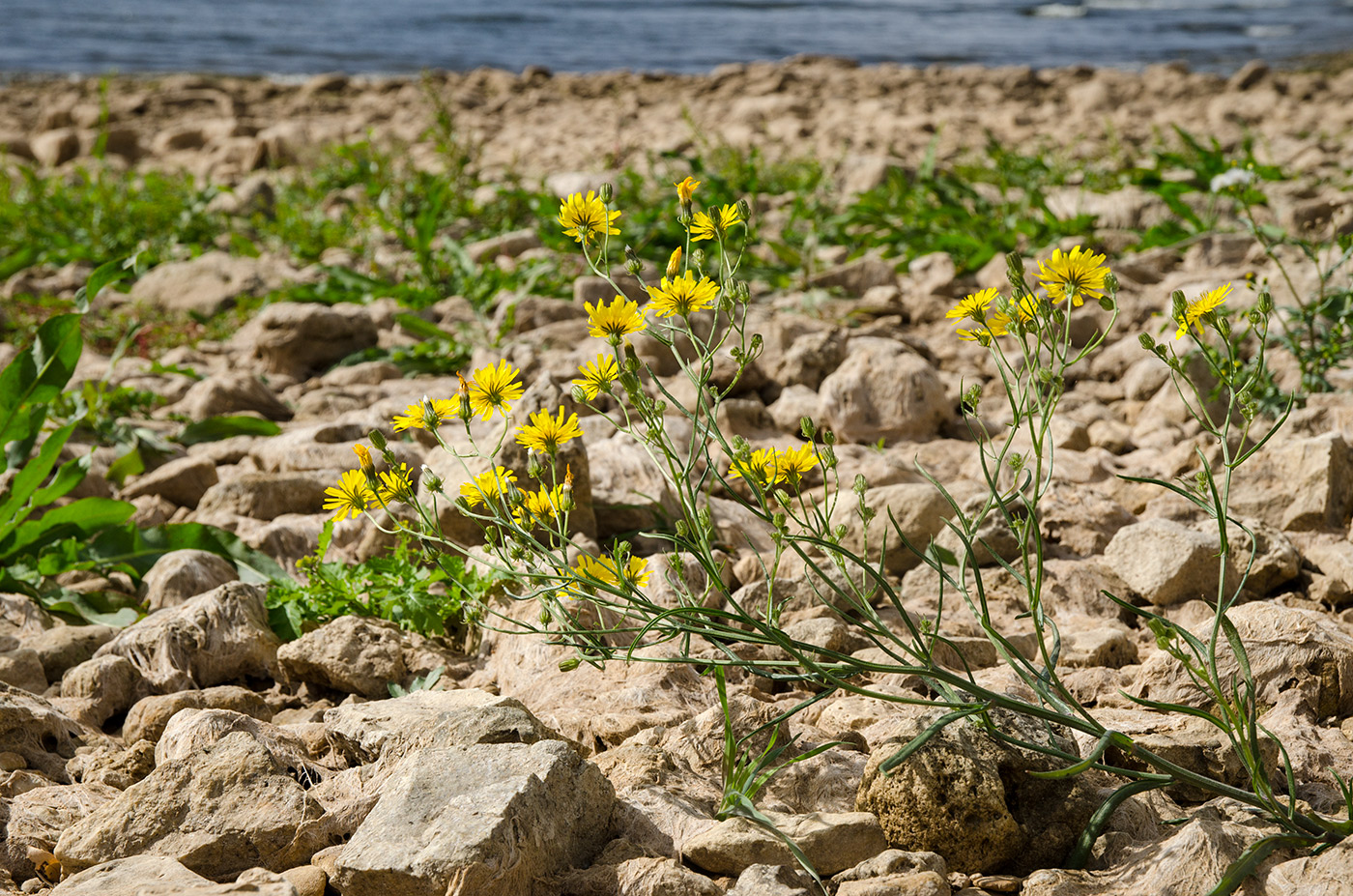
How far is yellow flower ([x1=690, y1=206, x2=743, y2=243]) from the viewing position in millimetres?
1812

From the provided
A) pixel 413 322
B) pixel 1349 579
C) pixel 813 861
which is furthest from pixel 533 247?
pixel 813 861

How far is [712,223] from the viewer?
185cm

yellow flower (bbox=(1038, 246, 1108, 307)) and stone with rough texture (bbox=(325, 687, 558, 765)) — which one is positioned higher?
yellow flower (bbox=(1038, 246, 1108, 307))

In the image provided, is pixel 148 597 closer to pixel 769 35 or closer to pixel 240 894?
pixel 240 894

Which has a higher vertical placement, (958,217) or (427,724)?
(958,217)

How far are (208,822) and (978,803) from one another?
1.14 metres

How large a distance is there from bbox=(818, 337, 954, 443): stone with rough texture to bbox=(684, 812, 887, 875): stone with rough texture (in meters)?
2.02

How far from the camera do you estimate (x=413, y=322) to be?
4.60 metres

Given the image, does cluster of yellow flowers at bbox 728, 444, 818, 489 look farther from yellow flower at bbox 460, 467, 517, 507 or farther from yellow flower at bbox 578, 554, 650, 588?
yellow flower at bbox 460, 467, 517, 507

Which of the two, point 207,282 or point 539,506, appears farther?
point 207,282

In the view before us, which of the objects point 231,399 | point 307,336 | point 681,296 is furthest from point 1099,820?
point 307,336

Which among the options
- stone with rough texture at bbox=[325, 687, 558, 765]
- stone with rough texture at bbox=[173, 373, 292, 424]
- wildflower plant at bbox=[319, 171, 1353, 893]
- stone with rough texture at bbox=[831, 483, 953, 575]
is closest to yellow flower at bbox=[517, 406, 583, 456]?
wildflower plant at bbox=[319, 171, 1353, 893]

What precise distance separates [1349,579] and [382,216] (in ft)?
16.3

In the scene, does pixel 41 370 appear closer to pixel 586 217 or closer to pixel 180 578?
pixel 180 578
